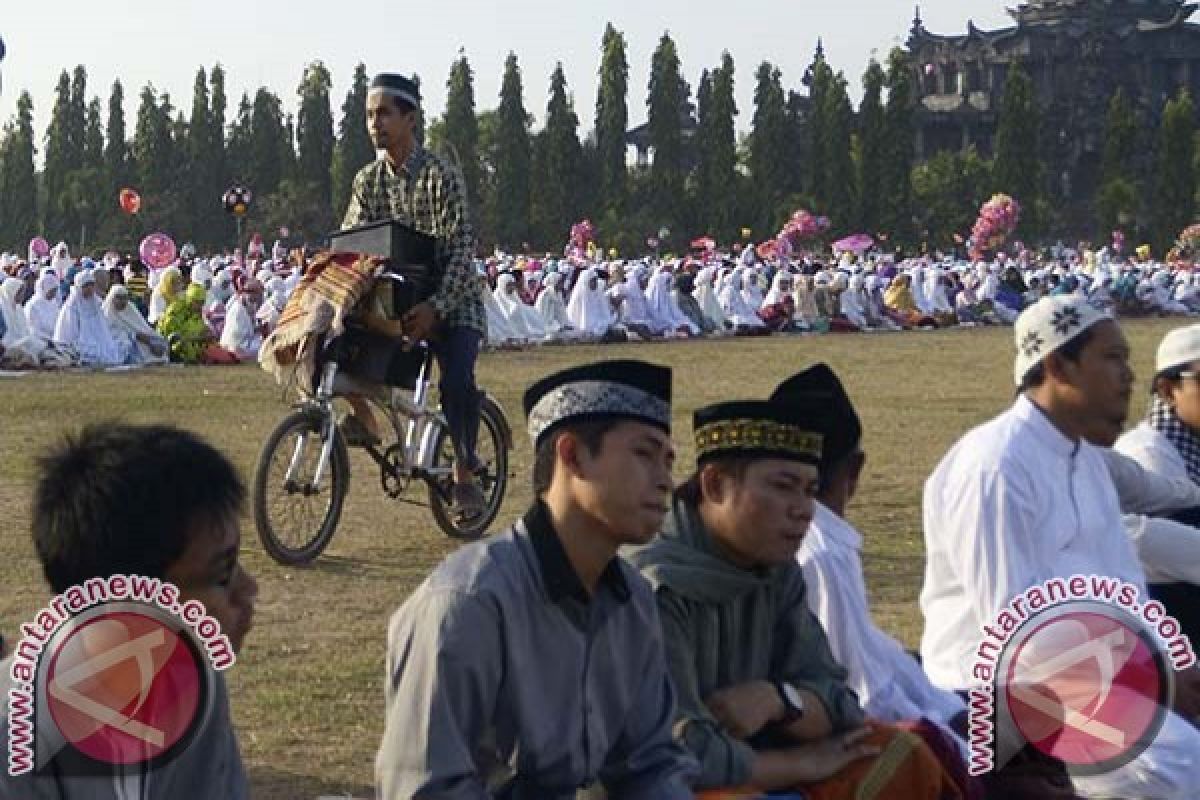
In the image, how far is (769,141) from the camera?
5369 cm

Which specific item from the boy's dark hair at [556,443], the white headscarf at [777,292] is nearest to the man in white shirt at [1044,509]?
the boy's dark hair at [556,443]

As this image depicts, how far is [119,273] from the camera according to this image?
23.9 metres

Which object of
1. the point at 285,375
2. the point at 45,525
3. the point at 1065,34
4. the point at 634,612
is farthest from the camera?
the point at 1065,34

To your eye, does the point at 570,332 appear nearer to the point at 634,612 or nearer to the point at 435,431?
the point at 435,431

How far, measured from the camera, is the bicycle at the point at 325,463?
6.94 metres

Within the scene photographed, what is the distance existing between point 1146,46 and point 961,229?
466 inches

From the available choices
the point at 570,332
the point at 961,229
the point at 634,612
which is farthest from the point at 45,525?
the point at 961,229

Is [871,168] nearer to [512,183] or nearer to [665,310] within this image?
[512,183]

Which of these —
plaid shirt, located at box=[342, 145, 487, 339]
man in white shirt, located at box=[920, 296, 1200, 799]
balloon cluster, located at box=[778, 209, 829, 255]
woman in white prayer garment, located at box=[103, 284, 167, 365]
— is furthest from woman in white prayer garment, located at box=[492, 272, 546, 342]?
man in white shirt, located at box=[920, 296, 1200, 799]

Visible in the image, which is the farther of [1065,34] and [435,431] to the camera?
[1065,34]

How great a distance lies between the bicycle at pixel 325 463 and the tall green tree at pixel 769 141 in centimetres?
4599

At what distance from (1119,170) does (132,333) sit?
131 feet

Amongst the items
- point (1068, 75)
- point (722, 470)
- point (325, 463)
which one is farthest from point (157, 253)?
point (1068, 75)

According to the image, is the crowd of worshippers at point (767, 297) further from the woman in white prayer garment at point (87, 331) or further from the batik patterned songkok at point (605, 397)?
the batik patterned songkok at point (605, 397)
